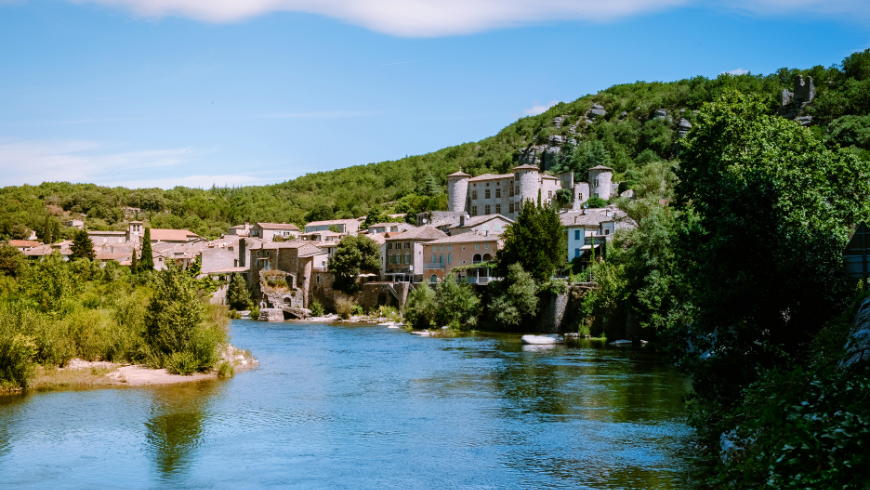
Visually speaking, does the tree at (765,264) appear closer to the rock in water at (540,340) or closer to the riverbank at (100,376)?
the riverbank at (100,376)

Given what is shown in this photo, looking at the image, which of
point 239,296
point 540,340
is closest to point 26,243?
point 239,296

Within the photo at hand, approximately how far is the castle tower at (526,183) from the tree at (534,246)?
37.9 meters

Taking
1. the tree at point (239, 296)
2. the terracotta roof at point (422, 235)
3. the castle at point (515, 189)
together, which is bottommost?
the tree at point (239, 296)

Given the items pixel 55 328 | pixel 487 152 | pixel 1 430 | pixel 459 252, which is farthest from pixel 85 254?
pixel 487 152

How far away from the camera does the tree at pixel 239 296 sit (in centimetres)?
6850

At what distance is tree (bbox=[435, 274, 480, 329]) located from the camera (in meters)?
48.1

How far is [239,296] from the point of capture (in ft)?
225

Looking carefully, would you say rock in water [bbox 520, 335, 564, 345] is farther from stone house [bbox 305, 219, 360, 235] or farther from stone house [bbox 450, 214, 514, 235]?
stone house [bbox 305, 219, 360, 235]

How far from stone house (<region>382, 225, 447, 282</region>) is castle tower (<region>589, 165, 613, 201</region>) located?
29.4 meters

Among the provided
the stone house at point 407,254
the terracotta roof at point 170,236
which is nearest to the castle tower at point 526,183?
the stone house at point 407,254

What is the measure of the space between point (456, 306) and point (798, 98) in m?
70.0

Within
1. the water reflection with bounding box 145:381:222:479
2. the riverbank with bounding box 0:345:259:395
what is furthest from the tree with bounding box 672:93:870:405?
the riverbank with bounding box 0:345:259:395

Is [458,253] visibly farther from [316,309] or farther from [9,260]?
[9,260]

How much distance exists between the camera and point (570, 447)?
52.1 feet
